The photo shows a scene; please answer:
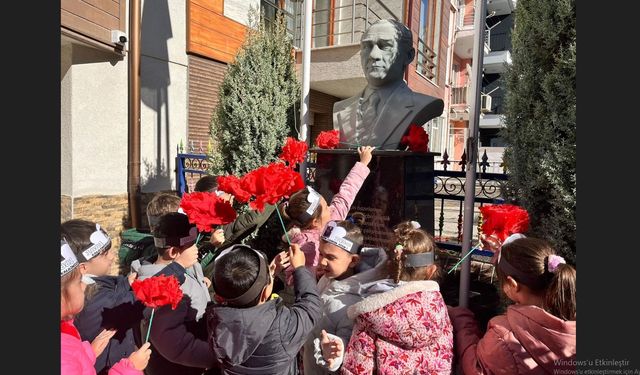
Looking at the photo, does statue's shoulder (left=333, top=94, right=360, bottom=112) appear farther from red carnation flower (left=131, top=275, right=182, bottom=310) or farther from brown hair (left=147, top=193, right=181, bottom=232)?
red carnation flower (left=131, top=275, right=182, bottom=310)

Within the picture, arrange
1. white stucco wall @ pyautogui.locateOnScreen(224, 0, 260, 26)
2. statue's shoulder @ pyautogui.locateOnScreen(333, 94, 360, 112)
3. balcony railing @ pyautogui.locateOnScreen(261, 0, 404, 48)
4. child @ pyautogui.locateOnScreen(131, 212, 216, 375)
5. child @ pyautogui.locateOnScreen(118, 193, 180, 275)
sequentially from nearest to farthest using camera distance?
child @ pyautogui.locateOnScreen(131, 212, 216, 375), child @ pyautogui.locateOnScreen(118, 193, 180, 275), statue's shoulder @ pyautogui.locateOnScreen(333, 94, 360, 112), white stucco wall @ pyautogui.locateOnScreen(224, 0, 260, 26), balcony railing @ pyautogui.locateOnScreen(261, 0, 404, 48)

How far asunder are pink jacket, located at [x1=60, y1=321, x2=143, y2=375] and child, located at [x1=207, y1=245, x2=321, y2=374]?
0.32m

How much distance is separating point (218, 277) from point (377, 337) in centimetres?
67

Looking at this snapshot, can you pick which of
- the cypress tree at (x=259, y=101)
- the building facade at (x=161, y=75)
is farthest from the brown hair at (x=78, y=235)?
the building facade at (x=161, y=75)

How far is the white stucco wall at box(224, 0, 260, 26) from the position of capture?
8.13 m

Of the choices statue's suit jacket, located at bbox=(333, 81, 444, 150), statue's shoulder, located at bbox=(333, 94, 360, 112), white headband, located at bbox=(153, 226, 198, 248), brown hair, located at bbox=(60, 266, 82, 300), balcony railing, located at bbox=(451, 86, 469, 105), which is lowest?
brown hair, located at bbox=(60, 266, 82, 300)

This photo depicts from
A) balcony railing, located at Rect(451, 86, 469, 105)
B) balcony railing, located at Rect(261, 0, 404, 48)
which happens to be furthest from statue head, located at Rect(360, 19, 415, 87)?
balcony railing, located at Rect(451, 86, 469, 105)

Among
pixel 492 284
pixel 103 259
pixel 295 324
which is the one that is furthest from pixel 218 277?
pixel 492 284

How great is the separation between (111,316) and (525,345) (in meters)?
1.67

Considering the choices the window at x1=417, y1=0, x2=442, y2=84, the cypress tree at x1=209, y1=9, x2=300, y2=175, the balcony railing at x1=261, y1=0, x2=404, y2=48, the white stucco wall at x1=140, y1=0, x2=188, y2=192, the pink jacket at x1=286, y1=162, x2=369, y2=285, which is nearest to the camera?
the pink jacket at x1=286, y1=162, x2=369, y2=285

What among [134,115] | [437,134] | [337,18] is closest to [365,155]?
[134,115]

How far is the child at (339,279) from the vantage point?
1873 mm

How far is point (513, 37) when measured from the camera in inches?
97.6

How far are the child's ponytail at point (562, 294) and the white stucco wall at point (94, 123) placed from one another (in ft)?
19.5
